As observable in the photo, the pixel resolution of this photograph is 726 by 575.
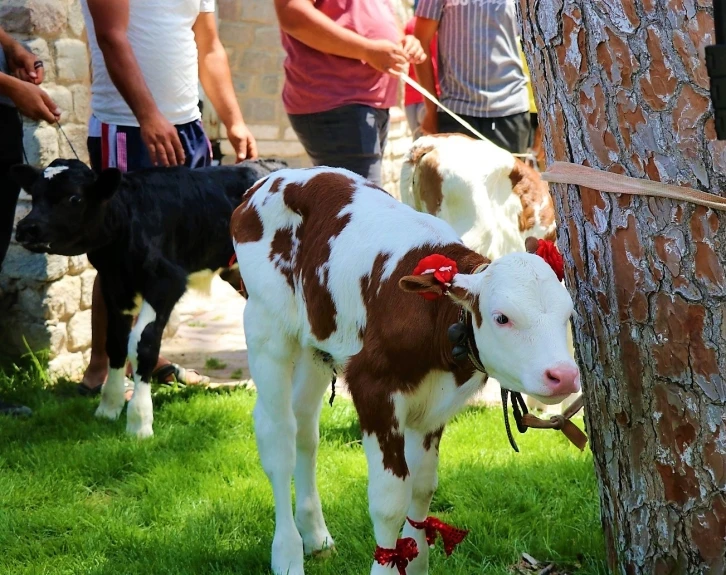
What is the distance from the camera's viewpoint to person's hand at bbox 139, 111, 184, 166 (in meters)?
4.78

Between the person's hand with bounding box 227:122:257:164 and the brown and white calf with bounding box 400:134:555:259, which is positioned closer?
the brown and white calf with bounding box 400:134:555:259

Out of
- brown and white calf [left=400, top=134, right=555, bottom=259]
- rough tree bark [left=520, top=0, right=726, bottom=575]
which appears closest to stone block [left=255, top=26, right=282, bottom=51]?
brown and white calf [left=400, top=134, right=555, bottom=259]

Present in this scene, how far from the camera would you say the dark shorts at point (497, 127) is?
221 inches

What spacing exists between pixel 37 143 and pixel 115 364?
1.38m

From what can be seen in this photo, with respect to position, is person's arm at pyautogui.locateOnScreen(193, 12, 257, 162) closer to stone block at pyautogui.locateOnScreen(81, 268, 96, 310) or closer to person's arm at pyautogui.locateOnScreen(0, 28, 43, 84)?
person's arm at pyautogui.locateOnScreen(0, 28, 43, 84)

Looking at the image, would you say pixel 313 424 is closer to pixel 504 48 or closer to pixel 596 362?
pixel 596 362

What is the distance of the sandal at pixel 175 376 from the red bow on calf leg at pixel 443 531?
113 inches

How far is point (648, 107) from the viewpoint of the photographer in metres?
2.70

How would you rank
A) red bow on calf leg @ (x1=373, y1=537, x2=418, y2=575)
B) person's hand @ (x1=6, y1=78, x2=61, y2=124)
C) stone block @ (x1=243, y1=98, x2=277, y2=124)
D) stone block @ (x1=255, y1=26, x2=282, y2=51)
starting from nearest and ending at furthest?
1. red bow on calf leg @ (x1=373, y1=537, x2=418, y2=575)
2. person's hand @ (x1=6, y1=78, x2=61, y2=124)
3. stone block @ (x1=255, y1=26, x2=282, y2=51)
4. stone block @ (x1=243, y1=98, x2=277, y2=124)

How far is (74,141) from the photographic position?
5852 mm

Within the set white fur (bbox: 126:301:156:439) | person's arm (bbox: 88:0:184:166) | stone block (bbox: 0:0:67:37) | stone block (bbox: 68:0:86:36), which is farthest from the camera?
stone block (bbox: 68:0:86:36)

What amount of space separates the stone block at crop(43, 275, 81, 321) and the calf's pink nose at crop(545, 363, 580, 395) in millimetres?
4072

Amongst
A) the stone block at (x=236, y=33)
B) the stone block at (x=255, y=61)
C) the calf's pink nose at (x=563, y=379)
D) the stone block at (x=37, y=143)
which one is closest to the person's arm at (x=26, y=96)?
the stone block at (x=37, y=143)

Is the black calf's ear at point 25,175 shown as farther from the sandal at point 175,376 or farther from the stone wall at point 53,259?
the sandal at point 175,376
